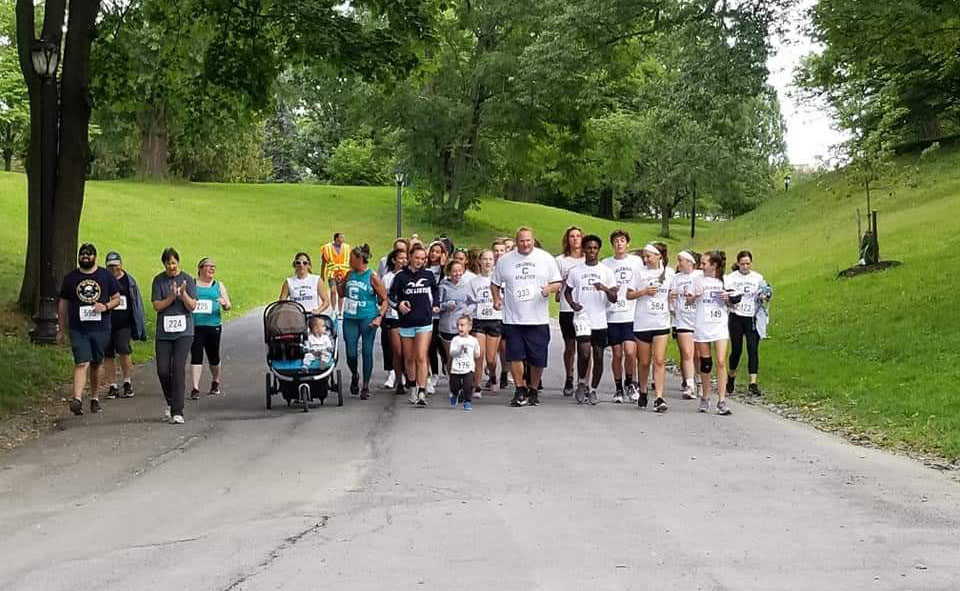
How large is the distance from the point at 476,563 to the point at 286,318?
6.77 metres

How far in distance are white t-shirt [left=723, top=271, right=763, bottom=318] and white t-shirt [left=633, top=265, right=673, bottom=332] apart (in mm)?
1214

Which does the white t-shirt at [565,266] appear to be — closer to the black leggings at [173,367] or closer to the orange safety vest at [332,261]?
the black leggings at [173,367]

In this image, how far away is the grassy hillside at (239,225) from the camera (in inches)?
1288

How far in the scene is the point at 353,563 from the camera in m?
6.07

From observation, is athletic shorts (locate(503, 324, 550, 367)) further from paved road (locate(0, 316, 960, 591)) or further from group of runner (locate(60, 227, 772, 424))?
paved road (locate(0, 316, 960, 591))

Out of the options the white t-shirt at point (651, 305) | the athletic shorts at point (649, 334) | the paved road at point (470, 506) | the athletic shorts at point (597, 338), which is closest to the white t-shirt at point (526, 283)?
the athletic shorts at point (597, 338)

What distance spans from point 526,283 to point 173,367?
4014 millimetres

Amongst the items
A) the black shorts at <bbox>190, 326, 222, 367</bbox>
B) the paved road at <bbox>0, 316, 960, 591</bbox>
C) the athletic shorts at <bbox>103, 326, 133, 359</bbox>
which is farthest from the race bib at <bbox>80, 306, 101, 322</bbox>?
the black shorts at <bbox>190, 326, 222, 367</bbox>

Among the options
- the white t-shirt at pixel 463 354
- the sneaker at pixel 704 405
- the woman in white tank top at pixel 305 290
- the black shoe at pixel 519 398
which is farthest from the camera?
the woman in white tank top at pixel 305 290

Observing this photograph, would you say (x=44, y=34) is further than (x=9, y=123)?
No

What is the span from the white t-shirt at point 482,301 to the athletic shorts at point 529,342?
64 centimetres

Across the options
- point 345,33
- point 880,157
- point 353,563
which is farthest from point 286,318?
point 880,157

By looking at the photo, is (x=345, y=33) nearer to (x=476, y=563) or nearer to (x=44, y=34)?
(x=44, y=34)

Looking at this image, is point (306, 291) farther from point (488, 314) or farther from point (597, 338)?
point (597, 338)
